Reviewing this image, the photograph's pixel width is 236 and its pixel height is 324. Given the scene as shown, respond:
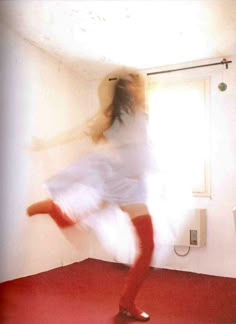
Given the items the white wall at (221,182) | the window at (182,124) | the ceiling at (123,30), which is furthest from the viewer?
the white wall at (221,182)

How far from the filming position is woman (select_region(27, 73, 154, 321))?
120 cm

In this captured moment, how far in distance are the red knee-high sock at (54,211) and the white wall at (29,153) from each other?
53 millimetres

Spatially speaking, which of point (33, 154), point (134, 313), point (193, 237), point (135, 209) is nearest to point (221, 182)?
point (193, 237)

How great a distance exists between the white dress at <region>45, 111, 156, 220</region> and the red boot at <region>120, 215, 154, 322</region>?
0.10 meters

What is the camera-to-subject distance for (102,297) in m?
1.33

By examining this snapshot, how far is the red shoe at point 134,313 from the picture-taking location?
1168 mm

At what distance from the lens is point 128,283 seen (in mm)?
1230

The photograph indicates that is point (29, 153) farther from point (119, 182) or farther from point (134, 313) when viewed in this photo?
point (134, 313)

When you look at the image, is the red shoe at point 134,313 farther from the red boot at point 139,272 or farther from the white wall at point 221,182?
the white wall at point 221,182

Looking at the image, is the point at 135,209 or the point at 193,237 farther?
the point at 193,237

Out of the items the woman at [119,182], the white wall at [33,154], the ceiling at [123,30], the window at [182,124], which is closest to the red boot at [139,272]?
the woman at [119,182]

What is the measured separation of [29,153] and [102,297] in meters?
0.72

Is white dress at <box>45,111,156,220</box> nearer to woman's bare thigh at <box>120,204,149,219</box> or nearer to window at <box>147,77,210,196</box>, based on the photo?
woman's bare thigh at <box>120,204,149,219</box>

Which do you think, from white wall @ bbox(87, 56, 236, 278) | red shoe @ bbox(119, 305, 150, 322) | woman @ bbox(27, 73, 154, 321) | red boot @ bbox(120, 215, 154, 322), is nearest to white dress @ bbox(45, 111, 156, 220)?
woman @ bbox(27, 73, 154, 321)
